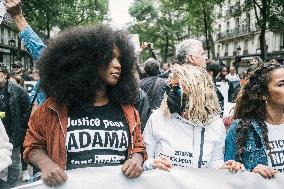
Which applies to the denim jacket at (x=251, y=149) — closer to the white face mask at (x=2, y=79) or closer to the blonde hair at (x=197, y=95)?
the blonde hair at (x=197, y=95)

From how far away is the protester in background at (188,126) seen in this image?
9.46 feet

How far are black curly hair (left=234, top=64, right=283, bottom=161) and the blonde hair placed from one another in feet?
0.69

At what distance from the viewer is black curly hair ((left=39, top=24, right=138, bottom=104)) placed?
265 centimetres

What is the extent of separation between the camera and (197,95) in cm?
293

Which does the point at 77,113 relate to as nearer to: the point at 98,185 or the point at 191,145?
the point at 98,185

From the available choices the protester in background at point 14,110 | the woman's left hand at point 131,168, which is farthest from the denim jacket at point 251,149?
the protester in background at point 14,110

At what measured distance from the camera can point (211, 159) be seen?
115 inches

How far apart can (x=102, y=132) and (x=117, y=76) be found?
35 centimetres

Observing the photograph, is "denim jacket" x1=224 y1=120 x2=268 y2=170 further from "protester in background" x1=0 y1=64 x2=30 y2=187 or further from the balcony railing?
the balcony railing

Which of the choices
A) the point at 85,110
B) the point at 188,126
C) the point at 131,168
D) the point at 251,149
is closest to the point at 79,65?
the point at 85,110

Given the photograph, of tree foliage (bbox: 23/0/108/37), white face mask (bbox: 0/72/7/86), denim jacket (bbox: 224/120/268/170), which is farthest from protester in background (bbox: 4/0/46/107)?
tree foliage (bbox: 23/0/108/37)

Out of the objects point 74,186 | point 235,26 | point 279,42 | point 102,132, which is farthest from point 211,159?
point 235,26

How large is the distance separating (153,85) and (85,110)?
345 centimetres

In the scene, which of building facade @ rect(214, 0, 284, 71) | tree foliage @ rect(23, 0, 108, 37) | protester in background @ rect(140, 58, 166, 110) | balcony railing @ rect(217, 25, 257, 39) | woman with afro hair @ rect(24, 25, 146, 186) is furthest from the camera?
balcony railing @ rect(217, 25, 257, 39)
